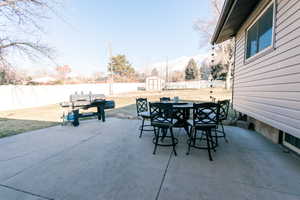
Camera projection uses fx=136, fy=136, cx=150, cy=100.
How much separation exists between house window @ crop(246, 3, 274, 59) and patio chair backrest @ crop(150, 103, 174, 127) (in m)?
2.25

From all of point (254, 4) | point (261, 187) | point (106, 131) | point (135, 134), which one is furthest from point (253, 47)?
point (106, 131)

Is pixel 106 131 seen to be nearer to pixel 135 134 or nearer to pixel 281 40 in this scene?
pixel 135 134

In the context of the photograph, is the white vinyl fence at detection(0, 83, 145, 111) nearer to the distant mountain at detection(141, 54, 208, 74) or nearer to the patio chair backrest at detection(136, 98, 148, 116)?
the patio chair backrest at detection(136, 98, 148, 116)

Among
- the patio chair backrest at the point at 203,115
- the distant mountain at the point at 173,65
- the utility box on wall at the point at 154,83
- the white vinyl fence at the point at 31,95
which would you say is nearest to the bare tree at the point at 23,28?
the white vinyl fence at the point at 31,95

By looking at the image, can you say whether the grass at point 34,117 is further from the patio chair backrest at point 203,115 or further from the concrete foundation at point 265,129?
the concrete foundation at point 265,129

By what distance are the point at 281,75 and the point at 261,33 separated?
1262 mm

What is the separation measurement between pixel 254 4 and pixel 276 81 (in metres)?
1.83

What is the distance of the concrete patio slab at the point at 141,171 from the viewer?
59.3 inches

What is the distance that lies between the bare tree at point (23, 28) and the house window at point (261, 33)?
6325 millimetres

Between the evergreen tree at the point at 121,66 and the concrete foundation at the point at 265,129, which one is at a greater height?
the evergreen tree at the point at 121,66

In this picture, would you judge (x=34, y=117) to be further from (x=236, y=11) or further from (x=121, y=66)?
(x=121, y=66)

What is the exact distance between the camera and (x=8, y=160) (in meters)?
2.28

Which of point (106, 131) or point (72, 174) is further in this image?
point (106, 131)

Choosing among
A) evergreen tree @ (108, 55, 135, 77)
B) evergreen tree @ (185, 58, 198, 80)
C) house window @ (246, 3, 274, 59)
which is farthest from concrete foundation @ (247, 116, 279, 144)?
Answer: evergreen tree @ (185, 58, 198, 80)
